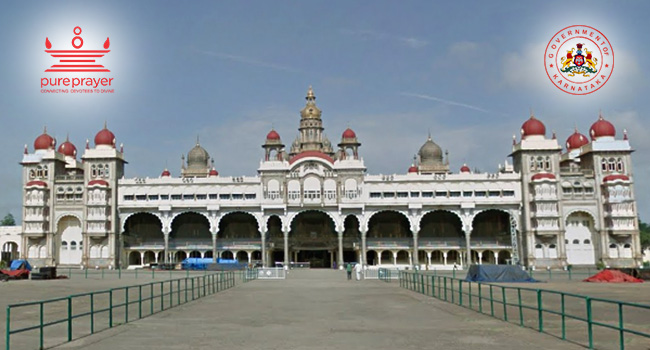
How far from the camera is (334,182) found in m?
80.9

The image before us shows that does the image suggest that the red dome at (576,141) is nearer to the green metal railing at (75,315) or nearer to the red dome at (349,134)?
the red dome at (349,134)

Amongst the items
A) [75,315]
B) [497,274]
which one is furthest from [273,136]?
[75,315]

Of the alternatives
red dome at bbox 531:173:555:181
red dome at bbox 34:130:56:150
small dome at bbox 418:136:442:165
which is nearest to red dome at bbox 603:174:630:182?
red dome at bbox 531:173:555:181

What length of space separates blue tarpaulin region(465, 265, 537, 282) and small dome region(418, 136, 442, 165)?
52.3 metres

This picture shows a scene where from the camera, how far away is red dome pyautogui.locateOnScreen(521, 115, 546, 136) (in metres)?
81.9

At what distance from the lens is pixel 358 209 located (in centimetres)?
8044

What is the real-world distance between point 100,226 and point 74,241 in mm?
5114

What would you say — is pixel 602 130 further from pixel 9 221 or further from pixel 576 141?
pixel 9 221

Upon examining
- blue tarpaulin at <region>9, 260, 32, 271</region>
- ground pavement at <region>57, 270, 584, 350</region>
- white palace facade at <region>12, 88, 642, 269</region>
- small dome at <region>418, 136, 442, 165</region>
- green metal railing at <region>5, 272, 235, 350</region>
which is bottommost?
ground pavement at <region>57, 270, 584, 350</region>

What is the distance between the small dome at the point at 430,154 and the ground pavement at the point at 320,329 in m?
69.4

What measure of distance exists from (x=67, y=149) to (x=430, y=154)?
51424mm

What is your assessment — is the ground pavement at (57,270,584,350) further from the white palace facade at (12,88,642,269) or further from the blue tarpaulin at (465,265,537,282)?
the white palace facade at (12,88,642,269)

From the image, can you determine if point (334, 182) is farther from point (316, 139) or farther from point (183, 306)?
point (183, 306)

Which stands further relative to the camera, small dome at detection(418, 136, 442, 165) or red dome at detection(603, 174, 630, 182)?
small dome at detection(418, 136, 442, 165)
